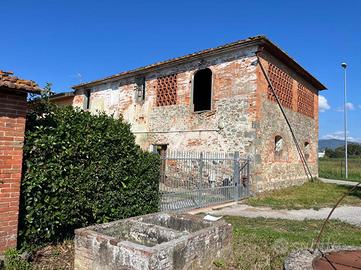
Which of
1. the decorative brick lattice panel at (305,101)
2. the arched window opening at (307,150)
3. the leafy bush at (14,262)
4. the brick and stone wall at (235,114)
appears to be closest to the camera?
the leafy bush at (14,262)

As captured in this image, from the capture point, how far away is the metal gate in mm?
8828

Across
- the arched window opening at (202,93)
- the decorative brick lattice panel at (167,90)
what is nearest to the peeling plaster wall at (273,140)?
the arched window opening at (202,93)

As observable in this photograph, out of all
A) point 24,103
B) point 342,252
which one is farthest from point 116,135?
point 342,252

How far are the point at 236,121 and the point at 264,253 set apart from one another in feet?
25.2

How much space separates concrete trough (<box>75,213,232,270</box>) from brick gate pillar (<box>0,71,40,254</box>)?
1185 mm

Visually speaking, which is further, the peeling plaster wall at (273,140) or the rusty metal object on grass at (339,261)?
the peeling plaster wall at (273,140)

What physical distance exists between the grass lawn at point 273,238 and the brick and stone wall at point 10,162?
317 cm

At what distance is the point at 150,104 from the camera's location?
15.6m

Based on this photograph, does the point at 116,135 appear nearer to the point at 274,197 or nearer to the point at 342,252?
the point at 342,252

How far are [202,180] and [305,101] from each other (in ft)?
27.5

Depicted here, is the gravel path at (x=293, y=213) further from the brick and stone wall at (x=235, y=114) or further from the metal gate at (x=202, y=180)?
the brick and stone wall at (x=235, y=114)

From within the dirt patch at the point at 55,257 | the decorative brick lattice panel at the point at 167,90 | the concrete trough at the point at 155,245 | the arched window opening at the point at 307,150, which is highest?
the decorative brick lattice panel at the point at 167,90

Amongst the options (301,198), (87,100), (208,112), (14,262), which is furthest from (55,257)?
(87,100)

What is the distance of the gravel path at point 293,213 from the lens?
28.2 feet
